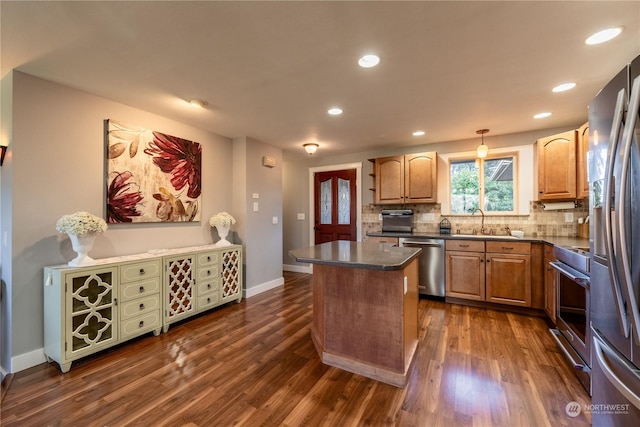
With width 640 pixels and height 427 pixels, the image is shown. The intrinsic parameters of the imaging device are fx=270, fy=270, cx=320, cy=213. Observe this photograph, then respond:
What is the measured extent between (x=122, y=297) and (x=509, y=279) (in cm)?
421

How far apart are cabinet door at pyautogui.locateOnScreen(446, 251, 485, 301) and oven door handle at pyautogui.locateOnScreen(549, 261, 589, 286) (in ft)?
3.45

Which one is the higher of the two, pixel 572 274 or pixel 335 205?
pixel 335 205

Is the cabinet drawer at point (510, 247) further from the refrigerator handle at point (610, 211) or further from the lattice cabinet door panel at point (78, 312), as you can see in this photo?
the lattice cabinet door panel at point (78, 312)

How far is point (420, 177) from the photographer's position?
422cm

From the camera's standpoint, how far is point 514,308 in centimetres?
336

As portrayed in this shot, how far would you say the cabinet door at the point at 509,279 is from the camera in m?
3.23

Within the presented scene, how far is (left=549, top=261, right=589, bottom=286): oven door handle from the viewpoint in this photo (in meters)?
1.91

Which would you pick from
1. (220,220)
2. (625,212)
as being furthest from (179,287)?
(625,212)

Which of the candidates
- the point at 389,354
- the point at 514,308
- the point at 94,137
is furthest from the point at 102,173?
the point at 514,308

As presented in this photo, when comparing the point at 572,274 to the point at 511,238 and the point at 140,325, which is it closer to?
the point at 511,238

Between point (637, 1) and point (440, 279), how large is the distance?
3.07m

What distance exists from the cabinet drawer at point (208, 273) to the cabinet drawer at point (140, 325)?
1.94ft

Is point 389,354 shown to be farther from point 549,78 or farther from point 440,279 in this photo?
point 549,78

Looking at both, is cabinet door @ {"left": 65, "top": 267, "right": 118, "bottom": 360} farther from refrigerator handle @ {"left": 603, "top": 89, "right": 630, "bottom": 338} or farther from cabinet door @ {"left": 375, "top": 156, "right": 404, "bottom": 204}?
cabinet door @ {"left": 375, "top": 156, "right": 404, "bottom": 204}
